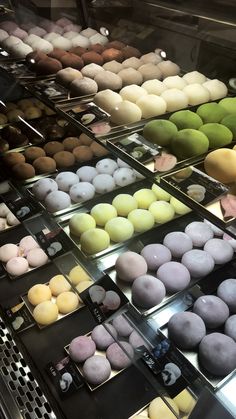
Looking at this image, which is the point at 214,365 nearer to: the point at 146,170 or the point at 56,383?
the point at 146,170

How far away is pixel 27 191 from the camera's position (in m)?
1.62

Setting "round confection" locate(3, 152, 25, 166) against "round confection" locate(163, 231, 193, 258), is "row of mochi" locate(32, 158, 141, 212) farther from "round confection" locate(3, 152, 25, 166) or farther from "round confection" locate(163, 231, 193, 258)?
"round confection" locate(163, 231, 193, 258)

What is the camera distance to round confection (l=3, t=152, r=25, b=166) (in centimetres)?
176

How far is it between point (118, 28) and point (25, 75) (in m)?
0.51

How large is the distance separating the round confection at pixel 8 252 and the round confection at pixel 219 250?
3.07 ft

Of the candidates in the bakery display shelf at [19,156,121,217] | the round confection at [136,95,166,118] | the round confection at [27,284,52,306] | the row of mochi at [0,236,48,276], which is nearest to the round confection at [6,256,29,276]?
the row of mochi at [0,236,48,276]

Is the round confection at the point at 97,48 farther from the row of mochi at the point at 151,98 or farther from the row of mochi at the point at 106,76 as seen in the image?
the row of mochi at the point at 151,98

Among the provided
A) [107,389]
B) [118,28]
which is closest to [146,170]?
[107,389]

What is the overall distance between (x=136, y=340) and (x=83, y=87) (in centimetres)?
87

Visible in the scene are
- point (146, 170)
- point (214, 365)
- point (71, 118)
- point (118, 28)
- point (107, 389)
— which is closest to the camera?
point (214, 365)

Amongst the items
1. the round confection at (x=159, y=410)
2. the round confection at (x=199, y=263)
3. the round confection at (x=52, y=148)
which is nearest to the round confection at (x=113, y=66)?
the round confection at (x=52, y=148)

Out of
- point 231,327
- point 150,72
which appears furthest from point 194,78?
point 231,327

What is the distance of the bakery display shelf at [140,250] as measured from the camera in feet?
3.62

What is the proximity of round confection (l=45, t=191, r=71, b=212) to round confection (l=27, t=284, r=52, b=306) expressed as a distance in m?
0.38
